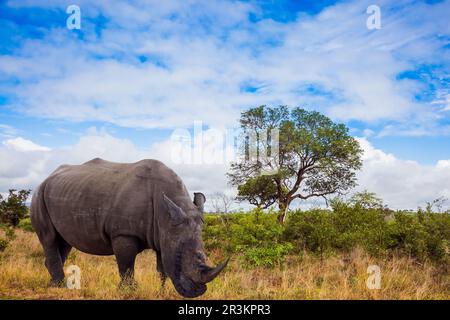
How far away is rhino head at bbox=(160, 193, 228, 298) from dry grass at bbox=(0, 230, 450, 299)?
919 mm

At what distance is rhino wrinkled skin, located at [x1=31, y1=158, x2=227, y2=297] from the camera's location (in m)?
6.30

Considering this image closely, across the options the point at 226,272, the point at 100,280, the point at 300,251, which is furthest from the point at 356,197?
the point at 100,280

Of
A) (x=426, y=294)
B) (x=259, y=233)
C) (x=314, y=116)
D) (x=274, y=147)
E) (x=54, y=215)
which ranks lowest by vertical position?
(x=426, y=294)

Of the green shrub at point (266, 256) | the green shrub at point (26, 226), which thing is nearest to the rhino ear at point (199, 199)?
the green shrub at point (266, 256)

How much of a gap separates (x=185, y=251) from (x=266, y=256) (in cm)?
551

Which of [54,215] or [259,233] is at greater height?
→ [54,215]

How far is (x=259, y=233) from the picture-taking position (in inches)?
475

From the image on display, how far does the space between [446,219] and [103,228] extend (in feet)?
36.0

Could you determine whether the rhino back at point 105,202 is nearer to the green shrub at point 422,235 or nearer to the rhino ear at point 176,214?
the rhino ear at point 176,214

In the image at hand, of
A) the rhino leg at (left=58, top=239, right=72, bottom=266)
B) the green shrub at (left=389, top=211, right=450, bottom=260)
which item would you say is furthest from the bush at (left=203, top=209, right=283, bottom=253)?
the rhino leg at (left=58, top=239, right=72, bottom=266)

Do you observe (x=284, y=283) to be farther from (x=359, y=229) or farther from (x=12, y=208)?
(x=12, y=208)

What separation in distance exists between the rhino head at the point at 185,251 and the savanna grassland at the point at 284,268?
0.92m

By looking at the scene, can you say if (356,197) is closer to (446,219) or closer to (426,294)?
(446,219)

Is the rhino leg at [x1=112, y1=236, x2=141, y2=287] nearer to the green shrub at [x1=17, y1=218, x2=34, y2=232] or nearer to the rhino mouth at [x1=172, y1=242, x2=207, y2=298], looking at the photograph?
the rhino mouth at [x1=172, y1=242, x2=207, y2=298]
